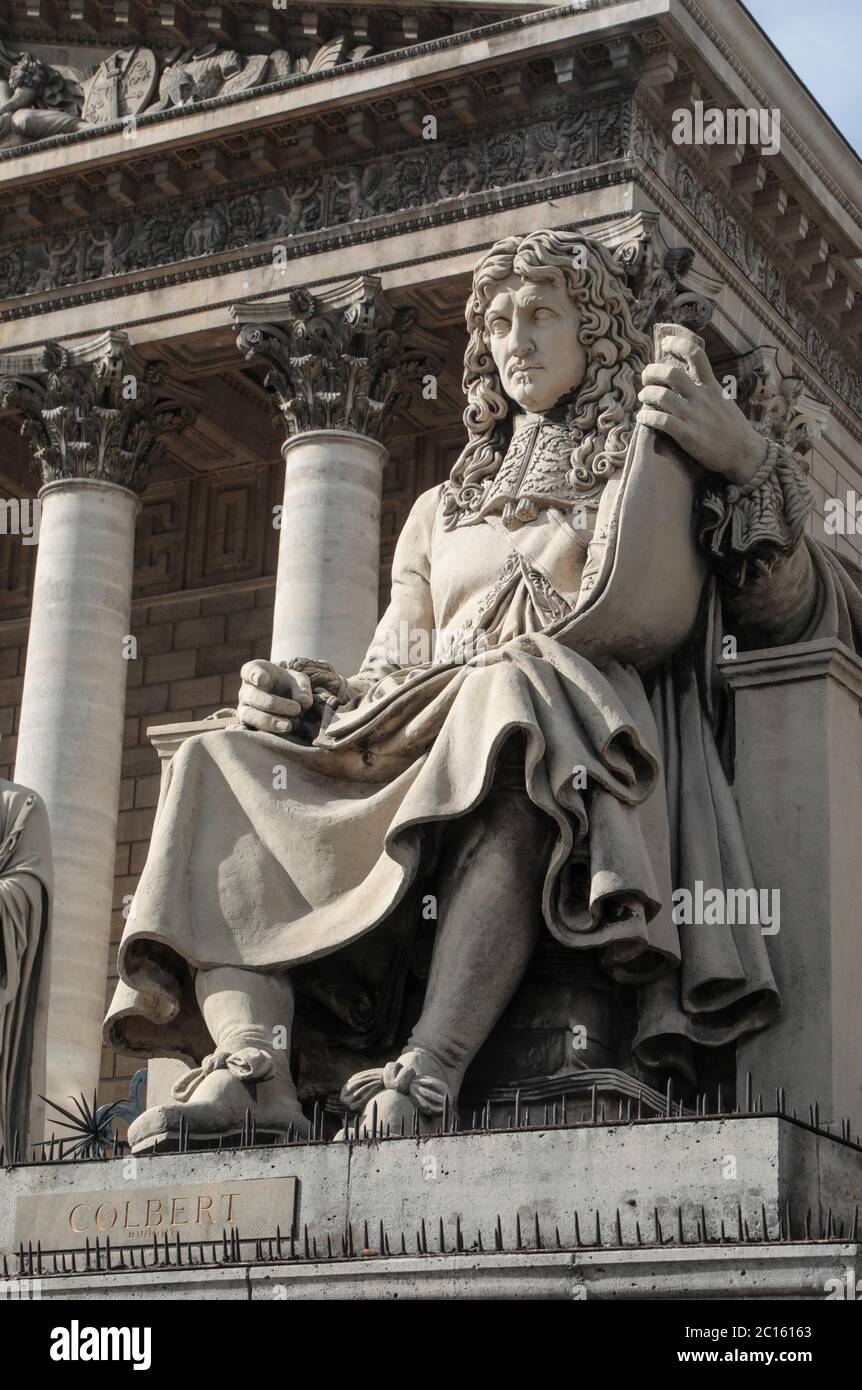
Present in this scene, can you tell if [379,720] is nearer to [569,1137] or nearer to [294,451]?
[569,1137]

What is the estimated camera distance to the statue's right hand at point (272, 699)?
7.32m

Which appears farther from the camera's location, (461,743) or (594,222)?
(594,222)

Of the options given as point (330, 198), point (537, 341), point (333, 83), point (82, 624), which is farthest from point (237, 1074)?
point (333, 83)

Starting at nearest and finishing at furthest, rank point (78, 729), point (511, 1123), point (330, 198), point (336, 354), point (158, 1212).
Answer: point (158, 1212) < point (511, 1123) < point (336, 354) < point (78, 729) < point (330, 198)

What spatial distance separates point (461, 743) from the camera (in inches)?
263

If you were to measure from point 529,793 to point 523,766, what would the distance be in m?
0.14

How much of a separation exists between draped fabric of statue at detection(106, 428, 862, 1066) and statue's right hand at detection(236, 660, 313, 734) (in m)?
0.12

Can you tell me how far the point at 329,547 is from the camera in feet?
65.3

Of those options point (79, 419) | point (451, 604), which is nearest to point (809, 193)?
point (79, 419)

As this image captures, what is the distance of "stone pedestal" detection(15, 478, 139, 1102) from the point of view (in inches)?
782

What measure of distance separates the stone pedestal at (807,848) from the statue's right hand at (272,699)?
3.71 ft

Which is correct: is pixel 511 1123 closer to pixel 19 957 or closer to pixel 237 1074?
pixel 237 1074
